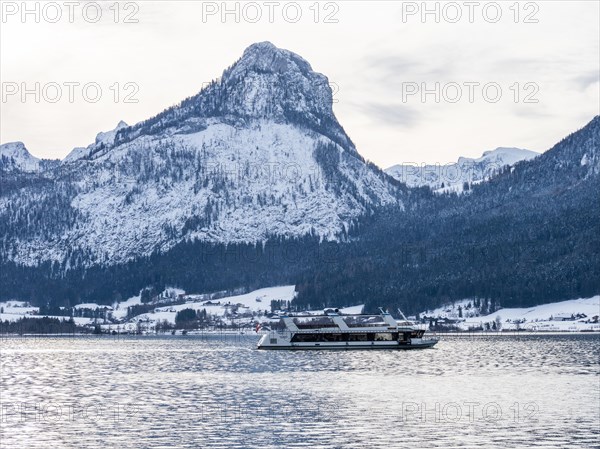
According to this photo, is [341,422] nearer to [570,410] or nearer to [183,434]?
[183,434]

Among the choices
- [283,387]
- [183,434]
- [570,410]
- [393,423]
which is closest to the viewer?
[183,434]

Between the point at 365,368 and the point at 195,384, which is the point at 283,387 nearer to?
the point at 195,384

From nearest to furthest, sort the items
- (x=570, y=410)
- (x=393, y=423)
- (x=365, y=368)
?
1. (x=393, y=423)
2. (x=570, y=410)
3. (x=365, y=368)

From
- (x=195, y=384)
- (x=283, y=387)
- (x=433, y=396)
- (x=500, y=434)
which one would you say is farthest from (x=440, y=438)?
(x=195, y=384)

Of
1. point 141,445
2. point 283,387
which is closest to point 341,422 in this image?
point 141,445

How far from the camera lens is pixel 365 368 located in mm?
192625

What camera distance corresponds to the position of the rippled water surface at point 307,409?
101 m

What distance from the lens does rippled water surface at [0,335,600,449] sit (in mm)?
101062

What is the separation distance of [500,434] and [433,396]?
35.3 metres

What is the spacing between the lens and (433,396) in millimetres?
138875

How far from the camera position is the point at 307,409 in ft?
409

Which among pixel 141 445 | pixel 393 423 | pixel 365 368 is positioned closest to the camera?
pixel 141 445

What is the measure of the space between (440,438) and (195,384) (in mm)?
65125

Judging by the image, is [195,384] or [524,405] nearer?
[524,405]
